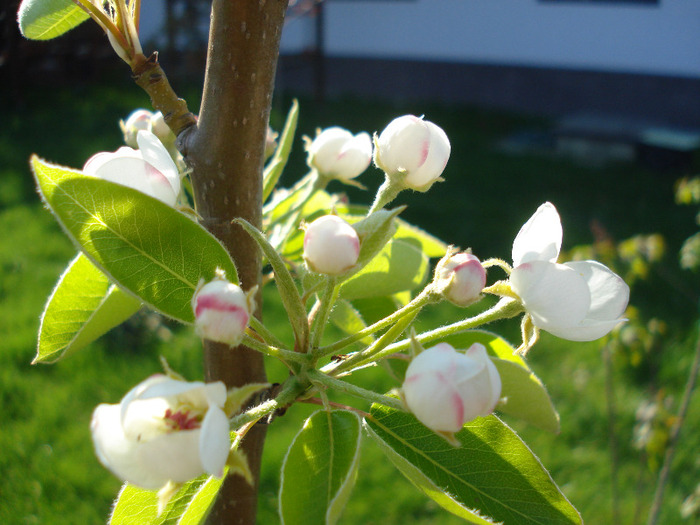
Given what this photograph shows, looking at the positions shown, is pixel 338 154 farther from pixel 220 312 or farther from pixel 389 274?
pixel 220 312

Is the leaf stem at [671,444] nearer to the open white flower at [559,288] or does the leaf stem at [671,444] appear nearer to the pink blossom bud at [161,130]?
the open white flower at [559,288]

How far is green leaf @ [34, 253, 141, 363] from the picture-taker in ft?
2.26

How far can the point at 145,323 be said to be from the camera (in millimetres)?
2922

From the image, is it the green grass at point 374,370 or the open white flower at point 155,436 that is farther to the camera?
the green grass at point 374,370

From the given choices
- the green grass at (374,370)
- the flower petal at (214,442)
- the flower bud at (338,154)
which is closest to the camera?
the flower petal at (214,442)

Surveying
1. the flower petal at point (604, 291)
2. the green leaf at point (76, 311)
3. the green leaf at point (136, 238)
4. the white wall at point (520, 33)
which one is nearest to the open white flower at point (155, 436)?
the green leaf at point (136, 238)

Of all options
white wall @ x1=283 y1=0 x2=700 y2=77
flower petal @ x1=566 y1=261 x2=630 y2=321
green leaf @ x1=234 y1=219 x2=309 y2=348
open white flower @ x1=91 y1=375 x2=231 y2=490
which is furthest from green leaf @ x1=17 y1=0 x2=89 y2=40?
white wall @ x1=283 y1=0 x2=700 y2=77

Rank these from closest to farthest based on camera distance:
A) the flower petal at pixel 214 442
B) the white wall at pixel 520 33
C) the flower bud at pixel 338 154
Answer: the flower petal at pixel 214 442 → the flower bud at pixel 338 154 → the white wall at pixel 520 33

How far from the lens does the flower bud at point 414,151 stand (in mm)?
672

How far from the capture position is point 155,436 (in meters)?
0.47

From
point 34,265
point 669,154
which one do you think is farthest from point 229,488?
point 669,154

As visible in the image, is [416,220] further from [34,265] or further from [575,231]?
[34,265]

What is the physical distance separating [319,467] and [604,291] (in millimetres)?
291

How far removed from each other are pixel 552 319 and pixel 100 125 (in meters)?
5.45
